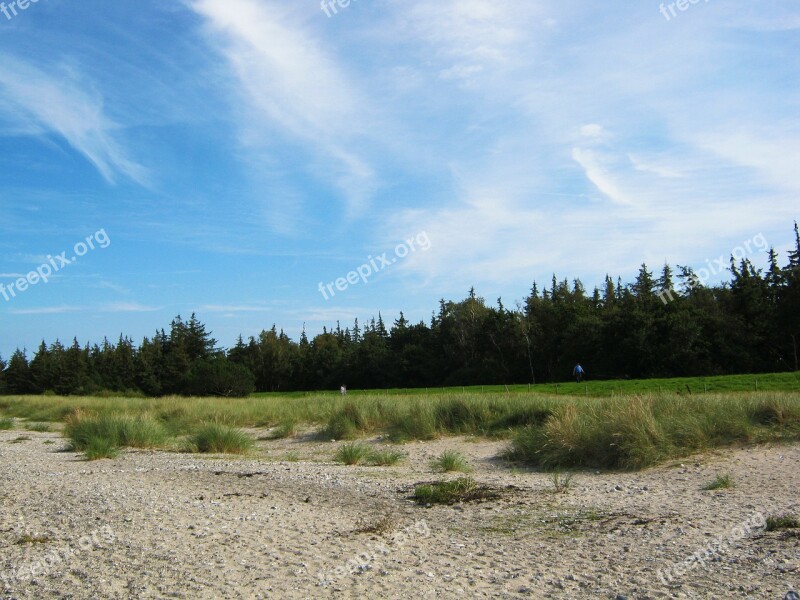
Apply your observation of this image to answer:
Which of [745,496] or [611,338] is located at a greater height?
[611,338]

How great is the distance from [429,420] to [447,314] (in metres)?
60.6

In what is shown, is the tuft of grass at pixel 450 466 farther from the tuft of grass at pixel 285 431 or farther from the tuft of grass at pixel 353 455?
the tuft of grass at pixel 285 431

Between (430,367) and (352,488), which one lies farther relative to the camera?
(430,367)

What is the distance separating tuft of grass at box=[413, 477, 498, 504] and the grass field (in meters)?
3.14

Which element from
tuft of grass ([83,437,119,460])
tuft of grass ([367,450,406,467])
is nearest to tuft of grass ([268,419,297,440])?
tuft of grass ([83,437,119,460])

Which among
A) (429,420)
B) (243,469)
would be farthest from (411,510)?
(429,420)

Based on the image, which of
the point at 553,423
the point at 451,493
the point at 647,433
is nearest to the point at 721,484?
the point at 647,433

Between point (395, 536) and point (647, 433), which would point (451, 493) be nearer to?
point (395, 536)

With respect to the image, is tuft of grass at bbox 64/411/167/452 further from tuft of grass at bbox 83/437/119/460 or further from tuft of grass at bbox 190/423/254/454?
tuft of grass at bbox 190/423/254/454

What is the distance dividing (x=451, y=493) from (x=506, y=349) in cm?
6039

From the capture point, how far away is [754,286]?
55562mm

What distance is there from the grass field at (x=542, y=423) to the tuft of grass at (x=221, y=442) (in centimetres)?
3

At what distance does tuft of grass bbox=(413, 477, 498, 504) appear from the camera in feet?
27.5

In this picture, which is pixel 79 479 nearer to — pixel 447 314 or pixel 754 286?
pixel 754 286
